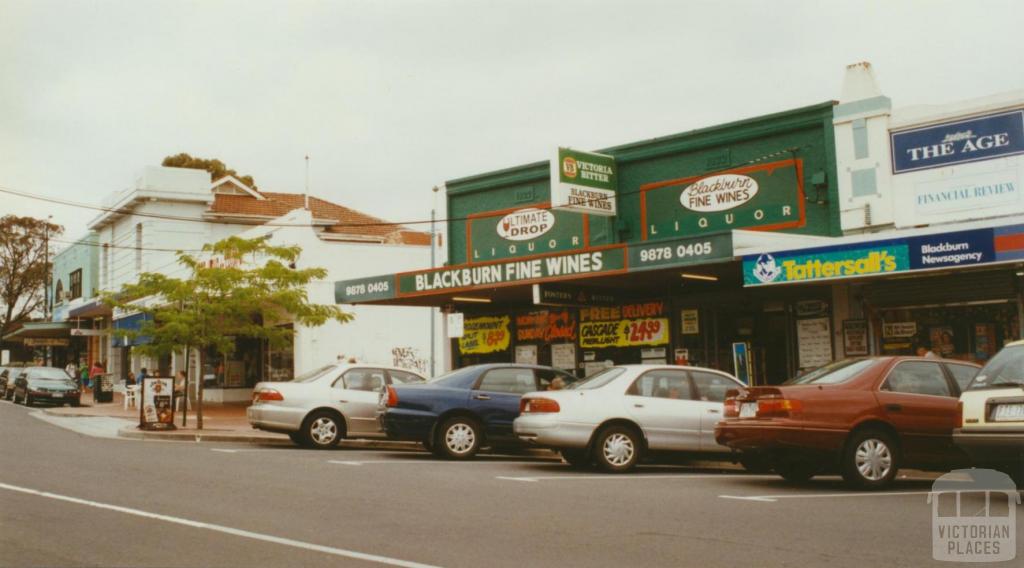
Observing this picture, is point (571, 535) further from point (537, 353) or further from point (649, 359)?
point (537, 353)

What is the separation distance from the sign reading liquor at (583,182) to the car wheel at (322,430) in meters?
6.06

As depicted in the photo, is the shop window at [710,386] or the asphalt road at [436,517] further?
the shop window at [710,386]

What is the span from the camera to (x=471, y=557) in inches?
280

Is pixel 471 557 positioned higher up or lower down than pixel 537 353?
lower down

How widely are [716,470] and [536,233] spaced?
35.3 ft

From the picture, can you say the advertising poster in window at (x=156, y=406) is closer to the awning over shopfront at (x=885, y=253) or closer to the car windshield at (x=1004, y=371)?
the awning over shopfront at (x=885, y=253)

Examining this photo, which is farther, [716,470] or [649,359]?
[649,359]

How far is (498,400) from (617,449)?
105 inches

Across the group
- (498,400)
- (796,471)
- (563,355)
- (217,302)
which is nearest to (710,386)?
(796,471)

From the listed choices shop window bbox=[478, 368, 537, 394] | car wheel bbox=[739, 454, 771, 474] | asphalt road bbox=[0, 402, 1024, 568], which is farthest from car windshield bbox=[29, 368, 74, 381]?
car wheel bbox=[739, 454, 771, 474]

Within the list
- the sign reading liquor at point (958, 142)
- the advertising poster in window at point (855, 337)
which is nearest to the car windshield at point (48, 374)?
the advertising poster in window at point (855, 337)

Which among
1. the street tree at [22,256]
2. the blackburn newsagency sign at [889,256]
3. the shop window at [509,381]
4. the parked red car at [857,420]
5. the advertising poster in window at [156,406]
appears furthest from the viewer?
the street tree at [22,256]

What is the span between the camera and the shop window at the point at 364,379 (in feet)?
57.1

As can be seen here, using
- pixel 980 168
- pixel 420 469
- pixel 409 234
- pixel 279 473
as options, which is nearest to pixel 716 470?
pixel 420 469
